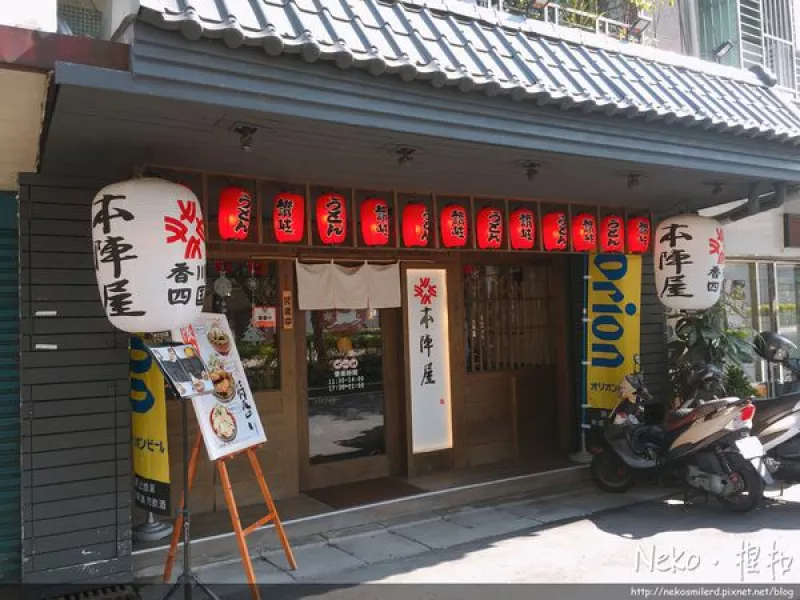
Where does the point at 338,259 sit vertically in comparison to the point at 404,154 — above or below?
below

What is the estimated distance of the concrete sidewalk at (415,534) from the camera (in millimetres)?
5910

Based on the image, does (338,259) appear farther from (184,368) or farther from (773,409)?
(773,409)

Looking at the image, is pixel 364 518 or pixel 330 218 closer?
pixel 330 218

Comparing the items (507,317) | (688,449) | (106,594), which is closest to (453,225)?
(507,317)

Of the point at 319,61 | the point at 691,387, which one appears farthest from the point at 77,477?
the point at 691,387

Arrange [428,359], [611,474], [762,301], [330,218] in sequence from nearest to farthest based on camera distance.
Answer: [330,218]
[611,474]
[428,359]
[762,301]

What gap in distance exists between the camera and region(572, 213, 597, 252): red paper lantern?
8.06m

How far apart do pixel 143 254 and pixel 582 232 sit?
535cm

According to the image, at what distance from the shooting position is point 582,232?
807 cm

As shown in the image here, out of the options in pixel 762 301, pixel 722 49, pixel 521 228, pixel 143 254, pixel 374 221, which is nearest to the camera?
pixel 143 254

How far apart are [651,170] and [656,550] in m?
3.83

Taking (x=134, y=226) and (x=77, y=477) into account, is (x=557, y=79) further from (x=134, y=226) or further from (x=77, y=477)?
(x=77, y=477)

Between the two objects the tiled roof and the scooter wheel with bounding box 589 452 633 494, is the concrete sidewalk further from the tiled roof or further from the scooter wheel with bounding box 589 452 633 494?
the tiled roof

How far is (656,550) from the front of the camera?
624 centimetres
